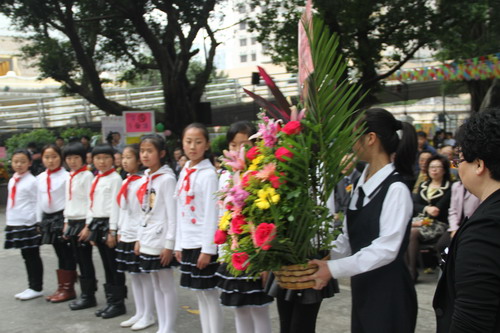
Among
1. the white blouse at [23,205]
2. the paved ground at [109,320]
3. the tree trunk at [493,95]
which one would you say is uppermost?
the tree trunk at [493,95]

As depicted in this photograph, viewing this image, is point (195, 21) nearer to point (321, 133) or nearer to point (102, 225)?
point (102, 225)

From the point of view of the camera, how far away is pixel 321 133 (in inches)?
96.3

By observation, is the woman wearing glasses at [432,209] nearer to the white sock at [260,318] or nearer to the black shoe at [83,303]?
the white sock at [260,318]

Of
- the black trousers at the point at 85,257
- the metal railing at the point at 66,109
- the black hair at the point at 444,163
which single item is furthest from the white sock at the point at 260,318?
the metal railing at the point at 66,109

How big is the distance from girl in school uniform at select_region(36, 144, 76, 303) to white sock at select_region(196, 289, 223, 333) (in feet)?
7.40

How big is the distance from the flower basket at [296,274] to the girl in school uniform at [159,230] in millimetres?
2006

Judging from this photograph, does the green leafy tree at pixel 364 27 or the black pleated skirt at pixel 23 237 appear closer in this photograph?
the black pleated skirt at pixel 23 237

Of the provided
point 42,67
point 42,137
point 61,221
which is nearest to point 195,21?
point 42,67

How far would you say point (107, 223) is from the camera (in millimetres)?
5164

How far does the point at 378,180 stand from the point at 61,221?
159 inches

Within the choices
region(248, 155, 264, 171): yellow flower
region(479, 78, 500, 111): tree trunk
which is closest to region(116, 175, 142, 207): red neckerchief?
region(248, 155, 264, 171): yellow flower

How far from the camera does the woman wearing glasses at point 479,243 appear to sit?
159 centimetres

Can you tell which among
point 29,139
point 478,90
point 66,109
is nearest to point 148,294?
point 29,139

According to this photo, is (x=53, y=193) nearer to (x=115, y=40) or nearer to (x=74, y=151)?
(x=74, y=151)
